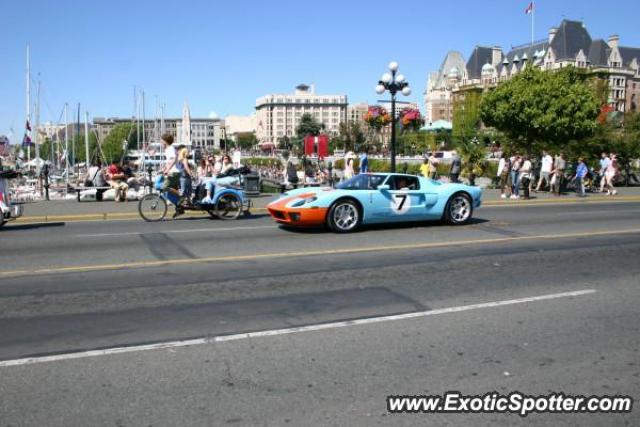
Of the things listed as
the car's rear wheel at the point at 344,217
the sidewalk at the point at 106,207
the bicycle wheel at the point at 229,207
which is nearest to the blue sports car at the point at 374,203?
the car's rear wheel at the point at 344,217

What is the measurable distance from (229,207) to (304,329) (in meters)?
9.53

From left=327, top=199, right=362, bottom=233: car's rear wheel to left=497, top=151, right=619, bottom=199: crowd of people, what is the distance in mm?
10859

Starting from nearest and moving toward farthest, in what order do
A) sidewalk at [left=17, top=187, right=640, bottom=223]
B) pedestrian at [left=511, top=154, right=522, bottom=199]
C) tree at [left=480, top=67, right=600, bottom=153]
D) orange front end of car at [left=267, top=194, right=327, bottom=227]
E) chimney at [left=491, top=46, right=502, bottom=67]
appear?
orange front end of car at [left=267, top=194, right=327, bottom=227]
sidewalk at [left=17, top=187, right=640, bottom=223]
pedestrian at [left=511, top=154, right=522, bottom=199]
tree at [left=480, top=67, right=600, bottom=153]
chimney at [left=491, top=46, right=502, bottom=67]

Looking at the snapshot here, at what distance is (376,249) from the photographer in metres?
10.1

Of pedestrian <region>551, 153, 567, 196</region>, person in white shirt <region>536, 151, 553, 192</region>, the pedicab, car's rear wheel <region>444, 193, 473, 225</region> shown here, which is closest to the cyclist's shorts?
the pedicab

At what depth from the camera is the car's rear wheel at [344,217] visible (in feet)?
39.4

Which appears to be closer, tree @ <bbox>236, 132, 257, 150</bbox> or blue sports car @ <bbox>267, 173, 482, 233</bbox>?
blue sports car @ <bbox>267, 173, 482, 233</bbox>

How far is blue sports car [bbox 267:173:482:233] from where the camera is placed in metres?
11.9

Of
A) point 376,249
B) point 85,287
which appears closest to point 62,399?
point 85,287

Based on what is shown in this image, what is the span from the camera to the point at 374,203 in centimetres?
1245

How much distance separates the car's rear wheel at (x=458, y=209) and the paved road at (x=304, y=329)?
2998 millimetres

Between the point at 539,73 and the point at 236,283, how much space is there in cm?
5061

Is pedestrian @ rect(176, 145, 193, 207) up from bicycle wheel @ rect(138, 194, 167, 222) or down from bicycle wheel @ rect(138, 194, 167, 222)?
up

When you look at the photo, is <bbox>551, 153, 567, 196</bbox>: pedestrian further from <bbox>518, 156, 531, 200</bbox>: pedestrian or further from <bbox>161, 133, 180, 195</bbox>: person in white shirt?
<bbox>161, 133, 180, 195</bbox>: person in white shirt
